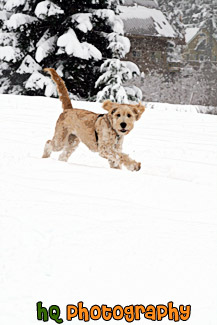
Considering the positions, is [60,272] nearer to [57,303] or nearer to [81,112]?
[57,303]

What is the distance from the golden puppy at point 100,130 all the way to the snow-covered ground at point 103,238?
27 centimetres

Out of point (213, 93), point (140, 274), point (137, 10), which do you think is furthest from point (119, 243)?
point (137, 10)

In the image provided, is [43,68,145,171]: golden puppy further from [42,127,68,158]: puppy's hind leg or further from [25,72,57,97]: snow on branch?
[25,72,57,97]: snow on branch

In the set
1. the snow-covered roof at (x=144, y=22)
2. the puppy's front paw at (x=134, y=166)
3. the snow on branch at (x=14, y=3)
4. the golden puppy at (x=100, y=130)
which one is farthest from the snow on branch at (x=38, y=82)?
the snow-covered roof at (x=144, y=22)

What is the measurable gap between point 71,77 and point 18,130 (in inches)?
326

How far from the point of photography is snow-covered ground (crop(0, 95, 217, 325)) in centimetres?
261

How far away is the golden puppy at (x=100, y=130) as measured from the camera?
5062 millimetres

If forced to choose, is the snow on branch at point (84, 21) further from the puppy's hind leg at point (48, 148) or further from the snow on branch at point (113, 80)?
the puppy's hind leg at point (48, 148)

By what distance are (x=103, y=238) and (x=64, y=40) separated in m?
13.4

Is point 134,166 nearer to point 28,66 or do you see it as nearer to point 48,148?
point 48,148

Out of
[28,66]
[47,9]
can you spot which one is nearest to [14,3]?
[47,9]

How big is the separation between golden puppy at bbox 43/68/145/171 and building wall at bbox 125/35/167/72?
80.3ft

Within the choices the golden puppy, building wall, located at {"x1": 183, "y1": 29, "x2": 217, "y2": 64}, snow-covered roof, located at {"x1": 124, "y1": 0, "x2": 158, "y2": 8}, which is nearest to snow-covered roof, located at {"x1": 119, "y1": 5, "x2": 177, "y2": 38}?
snow-covered roof, located at {"x1": 124, "y1": 0, "x2": 158, "y2": 8}

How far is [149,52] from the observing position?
104ft
